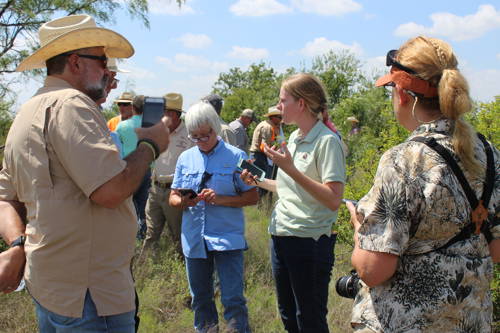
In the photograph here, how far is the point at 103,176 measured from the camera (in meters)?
2.15

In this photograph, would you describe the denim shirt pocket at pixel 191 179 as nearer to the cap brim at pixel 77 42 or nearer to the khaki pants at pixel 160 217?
the cap brim at pixel 77 42

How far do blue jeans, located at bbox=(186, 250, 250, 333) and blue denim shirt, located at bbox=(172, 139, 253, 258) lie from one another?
9cm

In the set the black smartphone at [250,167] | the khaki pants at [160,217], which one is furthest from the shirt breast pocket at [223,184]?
the khaki pants at [160,217]

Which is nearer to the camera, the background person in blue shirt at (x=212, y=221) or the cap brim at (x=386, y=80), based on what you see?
the cap brim at (x=386, y=80)

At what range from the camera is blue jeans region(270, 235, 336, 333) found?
3.47m

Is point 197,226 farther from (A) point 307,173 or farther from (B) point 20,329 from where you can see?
(B) point 20,329

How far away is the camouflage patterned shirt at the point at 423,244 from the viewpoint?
1.99 meters

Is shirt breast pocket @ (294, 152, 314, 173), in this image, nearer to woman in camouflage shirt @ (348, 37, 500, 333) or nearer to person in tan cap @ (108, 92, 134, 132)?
woman in camouflage shirt @ (348, 37, 500, 333)

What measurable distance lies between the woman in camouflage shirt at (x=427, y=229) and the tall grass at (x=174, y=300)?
245 cm

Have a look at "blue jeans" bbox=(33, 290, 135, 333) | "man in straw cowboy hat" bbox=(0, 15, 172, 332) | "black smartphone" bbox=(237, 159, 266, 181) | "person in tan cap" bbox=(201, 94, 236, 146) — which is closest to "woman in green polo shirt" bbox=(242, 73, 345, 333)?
"black smartphone" bbox=(237, 159, 266, 181)

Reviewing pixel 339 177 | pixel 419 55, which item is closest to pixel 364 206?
pixel 419 55

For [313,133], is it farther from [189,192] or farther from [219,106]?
[219,106]

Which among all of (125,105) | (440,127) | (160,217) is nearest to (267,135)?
(125,105)

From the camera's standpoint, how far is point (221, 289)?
13.0ft
